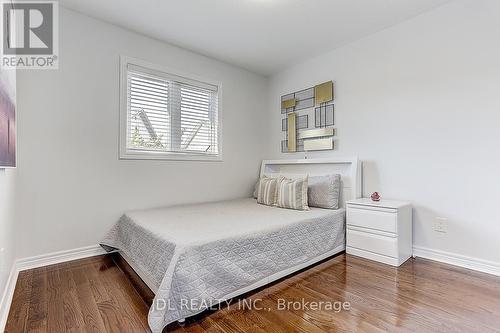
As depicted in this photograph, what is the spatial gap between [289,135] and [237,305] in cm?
249

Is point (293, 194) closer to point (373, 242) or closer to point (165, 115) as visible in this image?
point (373, 242)

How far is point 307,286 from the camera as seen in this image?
1.88 metres

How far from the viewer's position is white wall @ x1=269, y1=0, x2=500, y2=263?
6.83 feet

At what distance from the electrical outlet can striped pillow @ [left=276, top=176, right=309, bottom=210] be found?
47.1 inches

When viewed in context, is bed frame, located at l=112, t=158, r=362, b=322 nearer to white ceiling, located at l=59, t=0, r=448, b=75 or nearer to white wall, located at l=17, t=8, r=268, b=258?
white wall, located at l=17, t=8, r=268, b=258

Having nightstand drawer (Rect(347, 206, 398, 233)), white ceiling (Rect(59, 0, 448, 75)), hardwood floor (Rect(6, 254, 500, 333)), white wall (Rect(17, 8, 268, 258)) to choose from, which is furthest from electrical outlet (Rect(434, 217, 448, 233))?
white wall (Rect(17, 8, 268, 258))

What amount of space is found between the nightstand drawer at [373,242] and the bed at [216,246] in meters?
0.11

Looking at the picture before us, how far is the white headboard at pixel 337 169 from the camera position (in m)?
2.79

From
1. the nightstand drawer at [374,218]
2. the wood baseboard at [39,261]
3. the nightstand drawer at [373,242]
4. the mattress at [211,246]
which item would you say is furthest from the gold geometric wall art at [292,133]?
the wood baseboard at [39,261]

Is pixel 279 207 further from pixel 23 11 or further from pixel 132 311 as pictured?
pixel 23 11

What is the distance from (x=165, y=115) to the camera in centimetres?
298

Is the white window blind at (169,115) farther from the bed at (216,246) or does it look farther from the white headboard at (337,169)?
the white headboard at (337,169)

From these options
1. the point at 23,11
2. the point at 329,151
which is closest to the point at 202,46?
the point at 23,11

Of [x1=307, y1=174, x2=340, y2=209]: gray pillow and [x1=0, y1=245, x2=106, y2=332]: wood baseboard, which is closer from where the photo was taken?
[x1=0, y1=245, x2=106, y2=332]: wood baseboard
